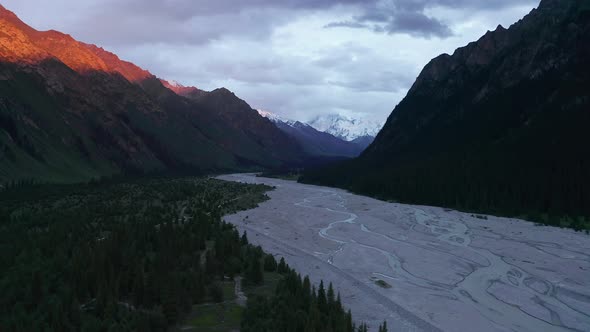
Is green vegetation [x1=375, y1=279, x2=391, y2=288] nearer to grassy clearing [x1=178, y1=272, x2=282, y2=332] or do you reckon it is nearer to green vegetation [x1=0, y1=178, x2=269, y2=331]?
grassy clearing [x1=178, y1=272, x2=282, y2=332]

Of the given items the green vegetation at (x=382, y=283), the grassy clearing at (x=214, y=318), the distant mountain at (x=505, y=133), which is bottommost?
the grassy clearing at (x=214, y=318)

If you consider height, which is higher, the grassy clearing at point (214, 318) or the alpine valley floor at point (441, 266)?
the alpine valley floor at point (441, 266)

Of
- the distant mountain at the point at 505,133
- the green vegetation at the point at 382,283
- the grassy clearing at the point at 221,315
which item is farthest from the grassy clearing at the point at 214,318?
the distant mountain at the point at 505,133

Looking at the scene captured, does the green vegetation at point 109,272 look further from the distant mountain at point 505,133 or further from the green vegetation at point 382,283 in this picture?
the distant mountain at point 505,133

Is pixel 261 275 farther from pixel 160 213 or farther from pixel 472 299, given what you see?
pixel 160 213

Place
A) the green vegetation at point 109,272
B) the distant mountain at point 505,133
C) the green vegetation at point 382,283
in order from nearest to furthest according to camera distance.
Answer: the green vegetation at point 109,272
the green vegetation at point 382,283
the distant mountain at point 505,133

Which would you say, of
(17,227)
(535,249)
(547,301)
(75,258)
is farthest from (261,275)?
(17,227)

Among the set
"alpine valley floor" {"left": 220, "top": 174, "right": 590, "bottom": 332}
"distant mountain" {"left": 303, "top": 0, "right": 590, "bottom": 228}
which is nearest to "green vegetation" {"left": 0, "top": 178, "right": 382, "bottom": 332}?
"alpine valley floor" {"left": 220, "top": 174, "right": 590, "bottom": 332}

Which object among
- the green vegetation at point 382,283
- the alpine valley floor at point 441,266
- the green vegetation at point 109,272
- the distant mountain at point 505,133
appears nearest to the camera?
the green vegetation at point 109,272
